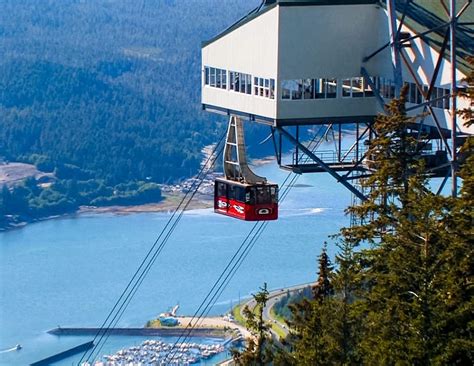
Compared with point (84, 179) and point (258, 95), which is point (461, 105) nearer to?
point (258, 95)

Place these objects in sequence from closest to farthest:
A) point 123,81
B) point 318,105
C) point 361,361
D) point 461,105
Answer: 1. point 361,361
2. point 461,105
3. point 318,105
4. point 123,81

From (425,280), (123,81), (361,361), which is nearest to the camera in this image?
(425,280)

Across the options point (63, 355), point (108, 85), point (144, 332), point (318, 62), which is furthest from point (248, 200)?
point (108, 85)

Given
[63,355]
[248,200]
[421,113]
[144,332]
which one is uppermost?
[421,113]

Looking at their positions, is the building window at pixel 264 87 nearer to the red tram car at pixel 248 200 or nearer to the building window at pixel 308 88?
the building window at pixel 308 88

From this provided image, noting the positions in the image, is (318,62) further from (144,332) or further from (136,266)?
(136,266)

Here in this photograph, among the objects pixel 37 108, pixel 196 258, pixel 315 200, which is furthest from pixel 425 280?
pixel 37 108
